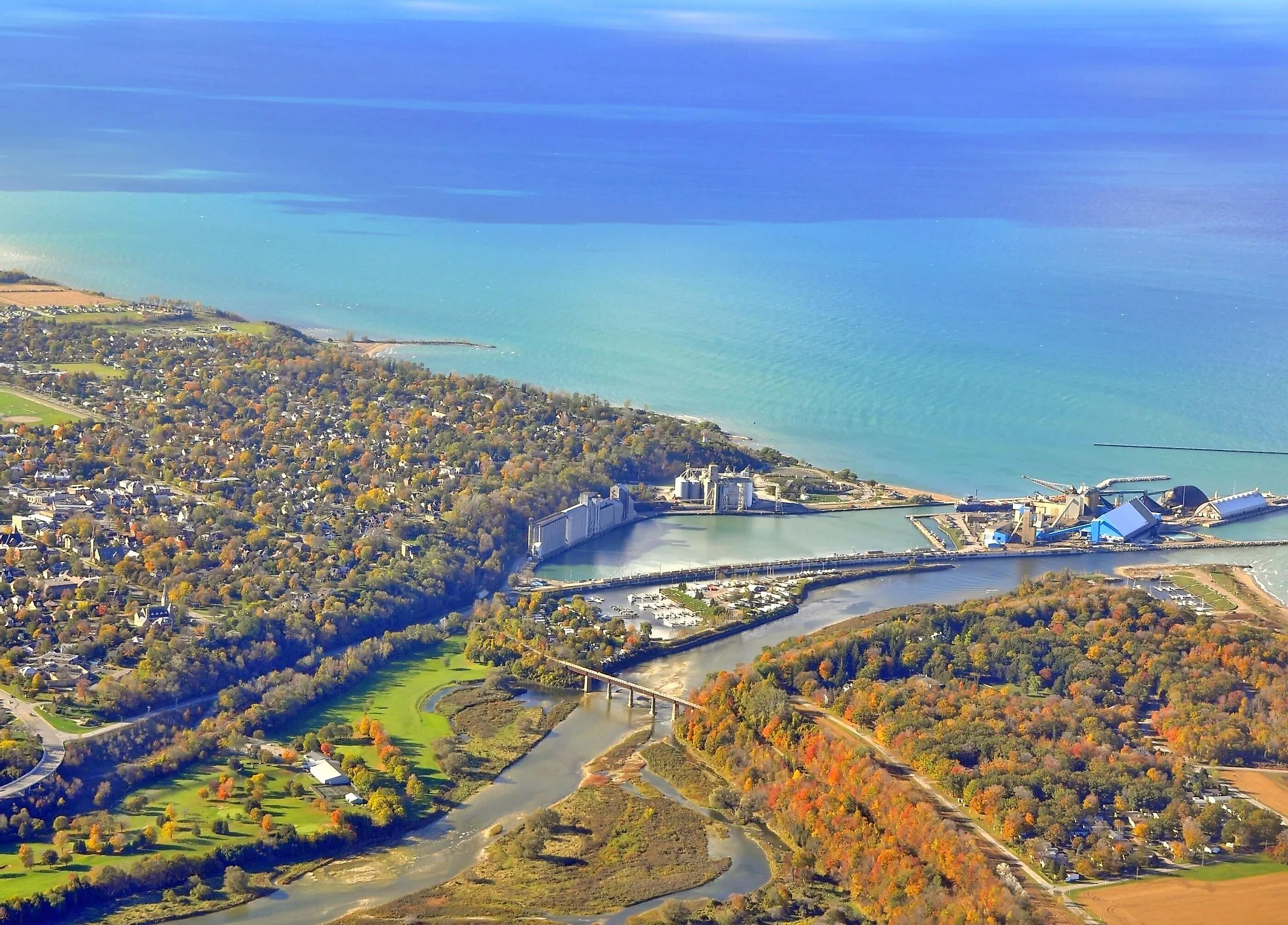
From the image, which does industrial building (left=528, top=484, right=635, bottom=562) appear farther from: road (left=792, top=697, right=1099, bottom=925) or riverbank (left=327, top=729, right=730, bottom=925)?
riverbank (left=327, top=729, right=730, bottom=925)

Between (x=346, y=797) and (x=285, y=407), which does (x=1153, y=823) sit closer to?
(x=346, y=797)

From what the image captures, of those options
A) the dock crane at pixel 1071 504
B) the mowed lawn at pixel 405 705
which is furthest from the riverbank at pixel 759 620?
the dock crane at pixel 1071 504

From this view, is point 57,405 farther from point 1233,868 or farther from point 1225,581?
point 1233,868

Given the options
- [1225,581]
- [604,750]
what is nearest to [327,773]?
[604,750]

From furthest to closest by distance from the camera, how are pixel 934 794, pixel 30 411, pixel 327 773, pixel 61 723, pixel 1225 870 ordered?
pixel 30 411 < pixel 61 723 < pixel 327 773 < pixel 934 794 < pixel 1225 870

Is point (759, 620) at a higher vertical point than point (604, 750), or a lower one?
higher

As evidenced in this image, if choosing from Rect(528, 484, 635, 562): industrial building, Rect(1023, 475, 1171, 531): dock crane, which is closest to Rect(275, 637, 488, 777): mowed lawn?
Rect(528, 484, 635, 562): industrial building

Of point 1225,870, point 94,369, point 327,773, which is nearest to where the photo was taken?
point 1225,870
